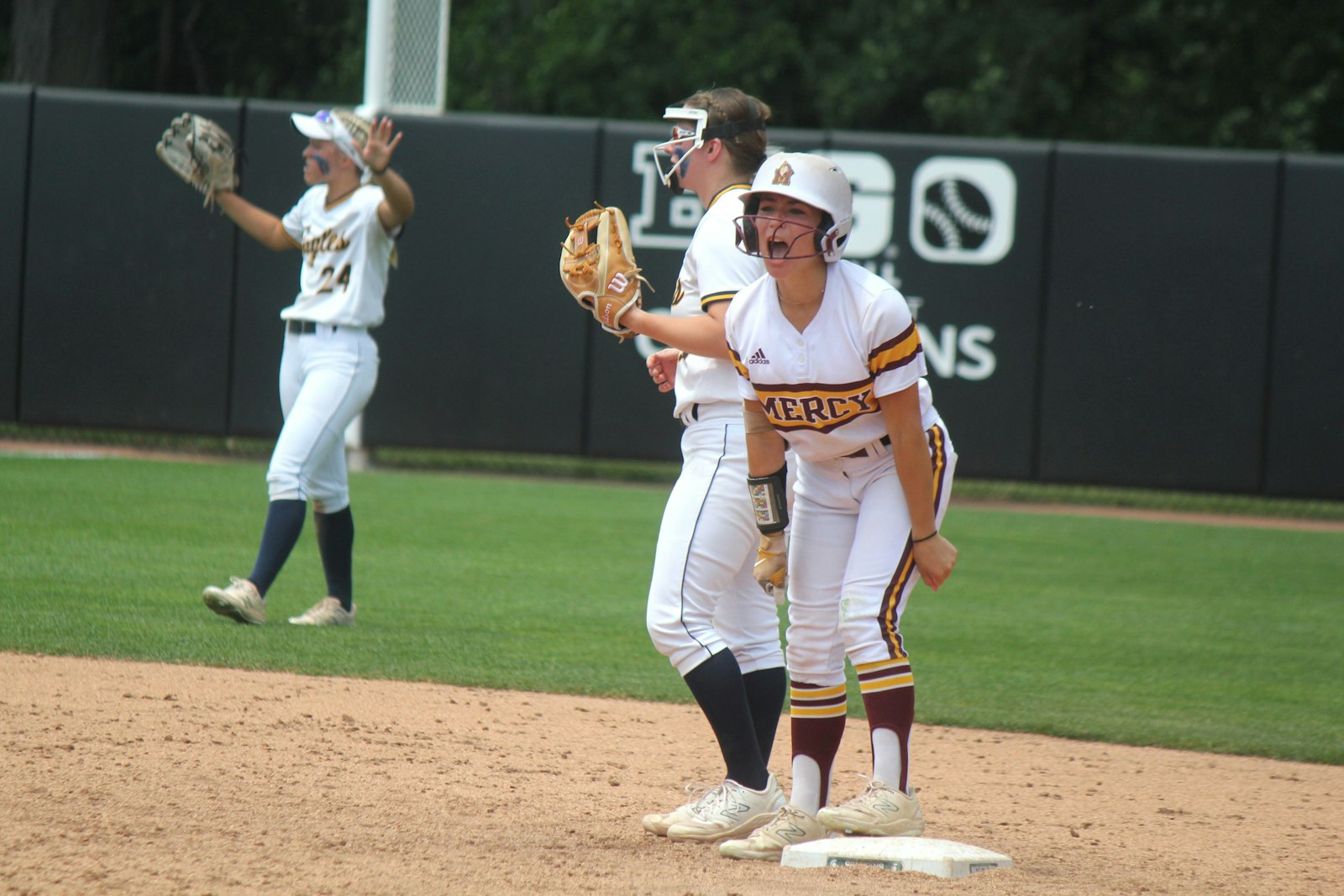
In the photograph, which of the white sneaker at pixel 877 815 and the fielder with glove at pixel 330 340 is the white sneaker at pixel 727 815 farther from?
the fielder with glove at pixel 330 340

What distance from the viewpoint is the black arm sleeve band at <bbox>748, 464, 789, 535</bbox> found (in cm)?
365

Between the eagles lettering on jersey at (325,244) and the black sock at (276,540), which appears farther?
the eagles lettering on jersey at (325,244)

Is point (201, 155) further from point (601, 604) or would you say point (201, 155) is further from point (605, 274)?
point (605, 274)

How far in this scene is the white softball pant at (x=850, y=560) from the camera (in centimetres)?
357

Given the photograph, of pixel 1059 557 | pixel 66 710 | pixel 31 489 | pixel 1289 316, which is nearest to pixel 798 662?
pixel 66 710

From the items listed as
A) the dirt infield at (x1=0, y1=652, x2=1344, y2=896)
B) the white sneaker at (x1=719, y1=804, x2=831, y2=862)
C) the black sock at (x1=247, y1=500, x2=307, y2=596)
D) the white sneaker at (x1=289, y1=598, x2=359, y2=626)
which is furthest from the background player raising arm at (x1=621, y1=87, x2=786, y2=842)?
the white sneaker at (x1=289, y1=598, x2=359, y2=626)

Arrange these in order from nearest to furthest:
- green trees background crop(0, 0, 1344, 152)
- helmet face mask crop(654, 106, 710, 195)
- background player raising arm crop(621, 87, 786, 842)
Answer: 1. background player raising arm crop(621, 87, 786, 842)
2. helmet face mask crop(654, 106, 710, 195)
3. green trees background crop(0, 0, 1344, 152)

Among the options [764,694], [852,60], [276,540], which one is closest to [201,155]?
[276,540]

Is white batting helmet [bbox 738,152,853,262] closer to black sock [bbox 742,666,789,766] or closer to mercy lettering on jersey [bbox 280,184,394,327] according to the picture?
black sock [bbox 742,666,789,766]

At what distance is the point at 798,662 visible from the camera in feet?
12.4

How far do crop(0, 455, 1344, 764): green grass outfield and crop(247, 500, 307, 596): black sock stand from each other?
8.5 inches

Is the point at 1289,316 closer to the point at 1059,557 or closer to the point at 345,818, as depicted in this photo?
the point at 1059,557

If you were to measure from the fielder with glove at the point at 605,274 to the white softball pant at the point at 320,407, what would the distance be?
268 cm

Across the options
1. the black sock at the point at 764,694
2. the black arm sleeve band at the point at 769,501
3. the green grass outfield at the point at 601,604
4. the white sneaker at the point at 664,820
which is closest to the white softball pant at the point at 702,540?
the black arm sleeve band at the point at 769,501
